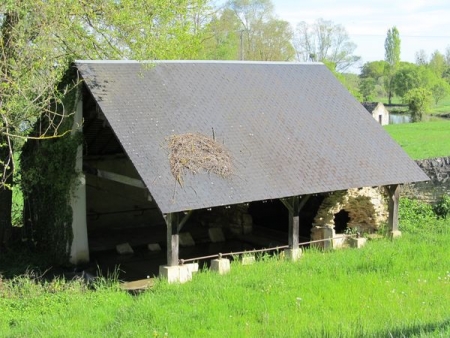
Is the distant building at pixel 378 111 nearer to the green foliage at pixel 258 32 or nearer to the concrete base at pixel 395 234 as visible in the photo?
the green foliage at pixel 258 32

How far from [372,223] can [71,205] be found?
7.34 m

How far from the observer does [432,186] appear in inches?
653

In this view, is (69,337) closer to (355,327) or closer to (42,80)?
(355,327)

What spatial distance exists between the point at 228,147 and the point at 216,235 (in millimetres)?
4605

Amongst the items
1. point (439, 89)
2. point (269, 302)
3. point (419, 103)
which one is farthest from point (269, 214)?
point (439, 89)

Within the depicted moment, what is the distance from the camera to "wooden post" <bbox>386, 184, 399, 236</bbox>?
13.9 metres

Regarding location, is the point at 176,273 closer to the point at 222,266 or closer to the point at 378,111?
the point at 222,266

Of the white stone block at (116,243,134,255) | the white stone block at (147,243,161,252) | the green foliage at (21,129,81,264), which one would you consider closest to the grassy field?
the green foliage at (21,129,81,264)

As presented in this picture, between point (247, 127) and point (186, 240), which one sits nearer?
point (247, 127)

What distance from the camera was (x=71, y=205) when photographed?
42.9ft

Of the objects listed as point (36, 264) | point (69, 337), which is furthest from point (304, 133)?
point (69, 337)

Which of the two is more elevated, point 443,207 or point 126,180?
point 126,180

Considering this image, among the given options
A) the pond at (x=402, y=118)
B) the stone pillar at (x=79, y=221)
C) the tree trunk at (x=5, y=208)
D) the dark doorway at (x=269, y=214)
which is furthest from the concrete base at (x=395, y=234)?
the pond at (x=402, y=118)

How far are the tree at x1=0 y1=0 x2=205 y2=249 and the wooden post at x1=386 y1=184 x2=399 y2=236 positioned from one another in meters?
6.40
